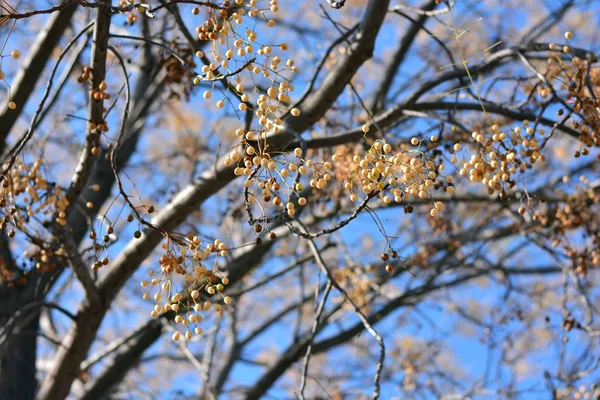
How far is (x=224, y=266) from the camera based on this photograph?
4.64m

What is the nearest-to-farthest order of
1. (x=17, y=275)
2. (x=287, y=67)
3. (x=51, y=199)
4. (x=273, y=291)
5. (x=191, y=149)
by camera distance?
(x=287, y=67)
(x=51, y=199)
(x=17, y=275)
(x=191, y=149)
(x=273, y=291)

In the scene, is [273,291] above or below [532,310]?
above

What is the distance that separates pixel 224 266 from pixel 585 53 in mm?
2611

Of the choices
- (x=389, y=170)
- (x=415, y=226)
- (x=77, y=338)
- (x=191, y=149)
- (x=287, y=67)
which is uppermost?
(x=191, y=149)

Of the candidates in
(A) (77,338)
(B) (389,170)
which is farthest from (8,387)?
(B) (389,170)

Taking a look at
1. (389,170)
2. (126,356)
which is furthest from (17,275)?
(389,170)

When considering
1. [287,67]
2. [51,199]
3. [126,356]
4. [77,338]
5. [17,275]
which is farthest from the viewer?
[126,356]

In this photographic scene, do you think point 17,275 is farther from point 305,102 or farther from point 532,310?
point 532,310

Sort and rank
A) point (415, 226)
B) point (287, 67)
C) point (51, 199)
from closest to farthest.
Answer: point (287, 67), point (51, 199), point (415, 226)

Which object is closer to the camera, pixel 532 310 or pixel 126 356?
→ pixel 126 356

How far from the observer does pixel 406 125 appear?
16.9 feet

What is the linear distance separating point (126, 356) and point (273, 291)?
4290 millimetres

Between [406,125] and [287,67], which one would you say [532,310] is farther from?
[287,67]

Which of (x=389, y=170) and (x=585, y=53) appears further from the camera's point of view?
(x=585, y=53)
